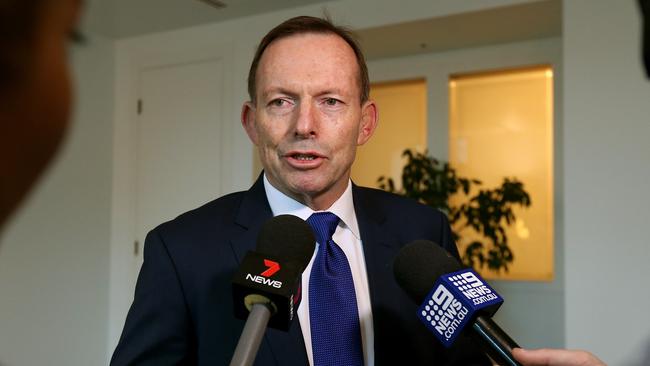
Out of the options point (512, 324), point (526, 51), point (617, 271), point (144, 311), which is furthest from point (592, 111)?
point (144, 311)

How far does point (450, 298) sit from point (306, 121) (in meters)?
0.55

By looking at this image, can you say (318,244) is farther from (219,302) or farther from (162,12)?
(162,12)

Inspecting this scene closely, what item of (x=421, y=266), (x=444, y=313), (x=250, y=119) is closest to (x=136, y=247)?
(x=250, y=119)

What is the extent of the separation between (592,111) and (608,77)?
0.19m

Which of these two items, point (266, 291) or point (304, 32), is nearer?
point (266, 291)

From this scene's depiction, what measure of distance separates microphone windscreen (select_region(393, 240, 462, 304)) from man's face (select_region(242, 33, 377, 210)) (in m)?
0.32

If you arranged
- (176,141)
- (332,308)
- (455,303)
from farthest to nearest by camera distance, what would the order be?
(176,141), (332,308), (455,303)

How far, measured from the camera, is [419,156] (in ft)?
14.7

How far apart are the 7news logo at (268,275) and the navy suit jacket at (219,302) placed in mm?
432

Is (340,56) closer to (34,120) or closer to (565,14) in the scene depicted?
(34,120)

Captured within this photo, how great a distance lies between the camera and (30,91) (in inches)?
9.3

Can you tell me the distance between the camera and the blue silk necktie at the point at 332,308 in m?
1.30

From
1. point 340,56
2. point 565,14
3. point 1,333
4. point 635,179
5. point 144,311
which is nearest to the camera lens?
point 144,311

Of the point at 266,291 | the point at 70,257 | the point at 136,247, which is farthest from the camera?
the point at 136,247
